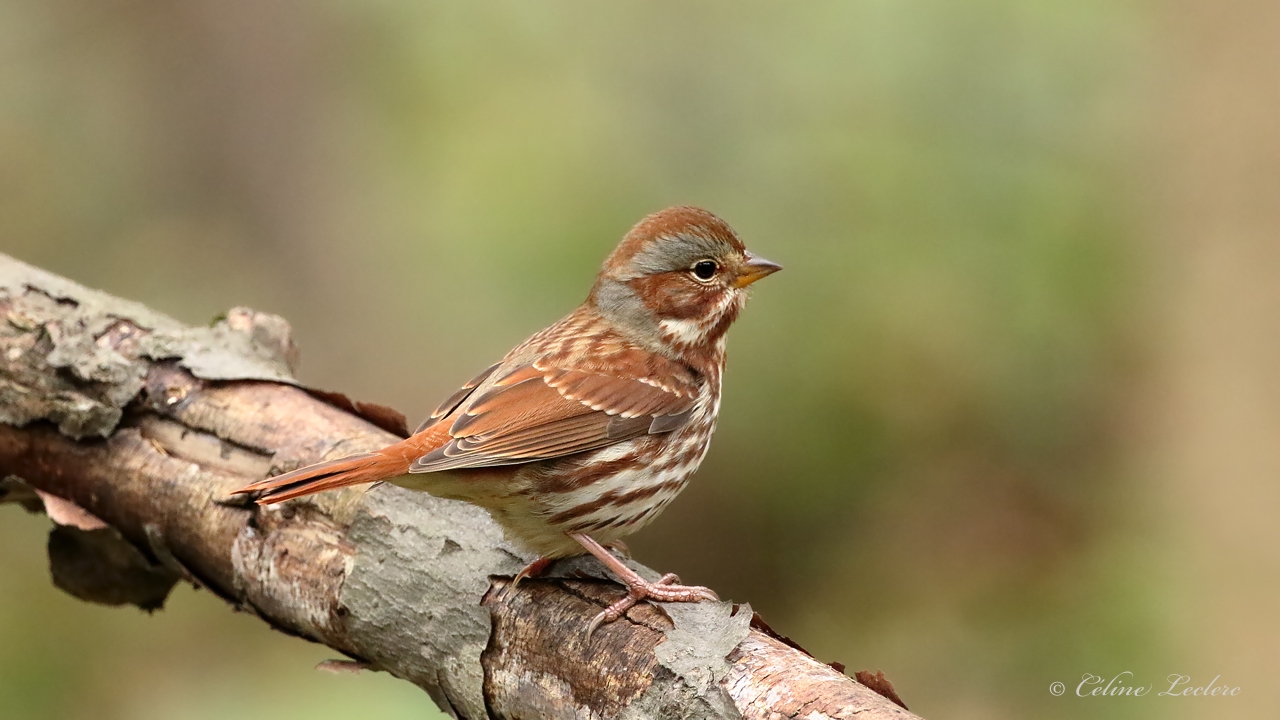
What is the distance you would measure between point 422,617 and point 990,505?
387cm

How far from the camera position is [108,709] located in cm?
564

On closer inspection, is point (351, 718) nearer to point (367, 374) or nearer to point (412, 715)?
point (412, 715)

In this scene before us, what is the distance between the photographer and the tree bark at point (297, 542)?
278 cm

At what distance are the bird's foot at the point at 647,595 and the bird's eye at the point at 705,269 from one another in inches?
44.2

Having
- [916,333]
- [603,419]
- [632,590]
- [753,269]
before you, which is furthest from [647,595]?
[916,333]

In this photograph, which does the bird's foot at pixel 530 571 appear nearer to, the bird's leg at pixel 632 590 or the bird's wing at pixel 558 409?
the bird's leg at pixel 632 590

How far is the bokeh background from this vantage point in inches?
205

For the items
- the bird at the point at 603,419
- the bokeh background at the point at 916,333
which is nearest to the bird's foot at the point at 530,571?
the bird at the point at 603,419

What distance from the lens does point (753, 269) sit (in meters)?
4.04

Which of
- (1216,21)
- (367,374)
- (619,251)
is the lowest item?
(619,251)

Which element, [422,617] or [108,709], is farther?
[108,709]

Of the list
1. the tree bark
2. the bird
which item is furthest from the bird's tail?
the tree bark

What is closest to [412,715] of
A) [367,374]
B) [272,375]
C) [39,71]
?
[272,375]

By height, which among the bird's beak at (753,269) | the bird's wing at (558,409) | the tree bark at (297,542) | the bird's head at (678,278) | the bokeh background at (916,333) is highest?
the bokeh background at (916,333)
